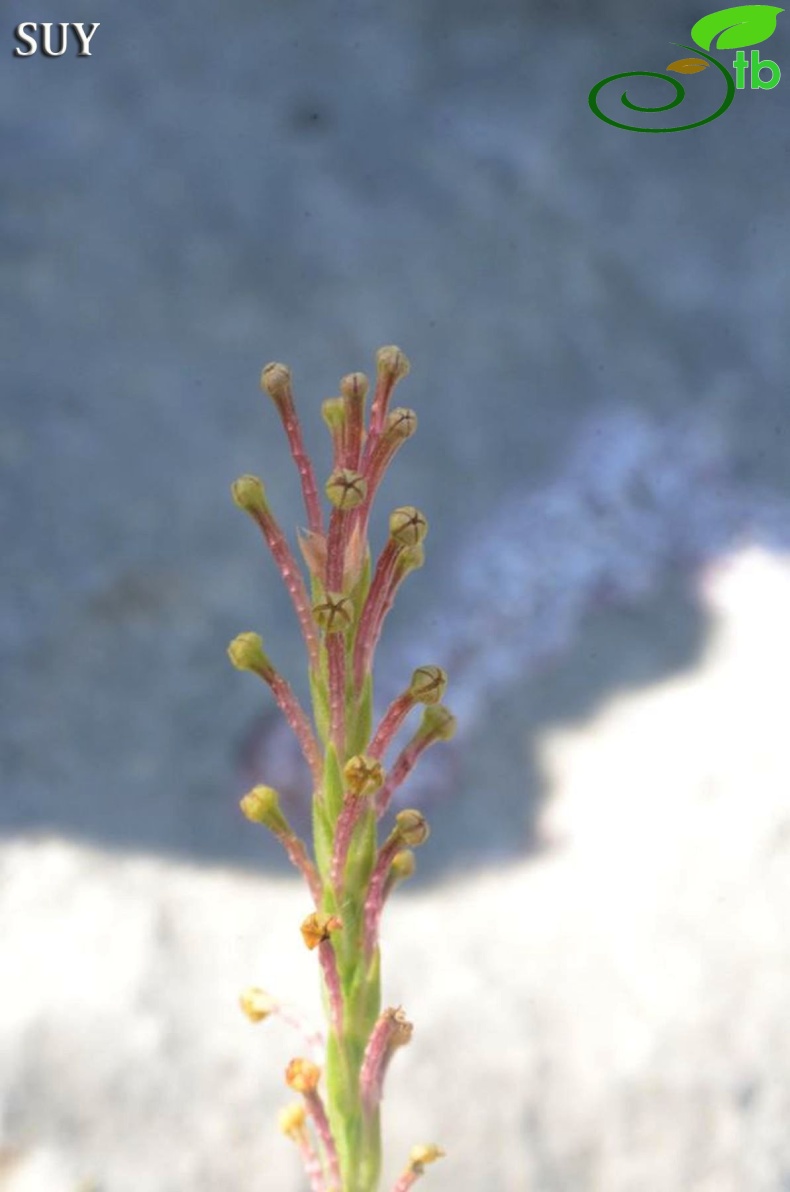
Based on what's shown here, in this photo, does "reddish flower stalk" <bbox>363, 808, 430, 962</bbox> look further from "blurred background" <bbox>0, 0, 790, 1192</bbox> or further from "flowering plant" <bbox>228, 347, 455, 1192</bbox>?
"blurred background" <bbox>0, 0, 790, 1192</bbox>

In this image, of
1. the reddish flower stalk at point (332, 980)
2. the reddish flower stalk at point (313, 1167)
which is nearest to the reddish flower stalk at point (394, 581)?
the reddish flower stalk at point (332, 980)

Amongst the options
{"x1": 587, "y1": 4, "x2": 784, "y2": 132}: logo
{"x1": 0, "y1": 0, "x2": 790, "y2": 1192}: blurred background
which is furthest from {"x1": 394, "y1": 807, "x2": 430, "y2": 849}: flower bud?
{"x1": 587, "y1": 4, "x2": 784, "y2": 132}: logo

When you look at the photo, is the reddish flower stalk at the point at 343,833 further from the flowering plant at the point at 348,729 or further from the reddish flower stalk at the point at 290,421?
the reddish flower stalk at the point at 290,421

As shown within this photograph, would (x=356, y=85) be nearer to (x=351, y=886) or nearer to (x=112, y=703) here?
(x=112, y=703)

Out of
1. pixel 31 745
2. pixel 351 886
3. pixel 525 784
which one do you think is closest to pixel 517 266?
pixel 525 784

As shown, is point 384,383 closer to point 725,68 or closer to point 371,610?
point 371,610

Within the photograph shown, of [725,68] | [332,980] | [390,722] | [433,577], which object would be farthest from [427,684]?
[725,68]
